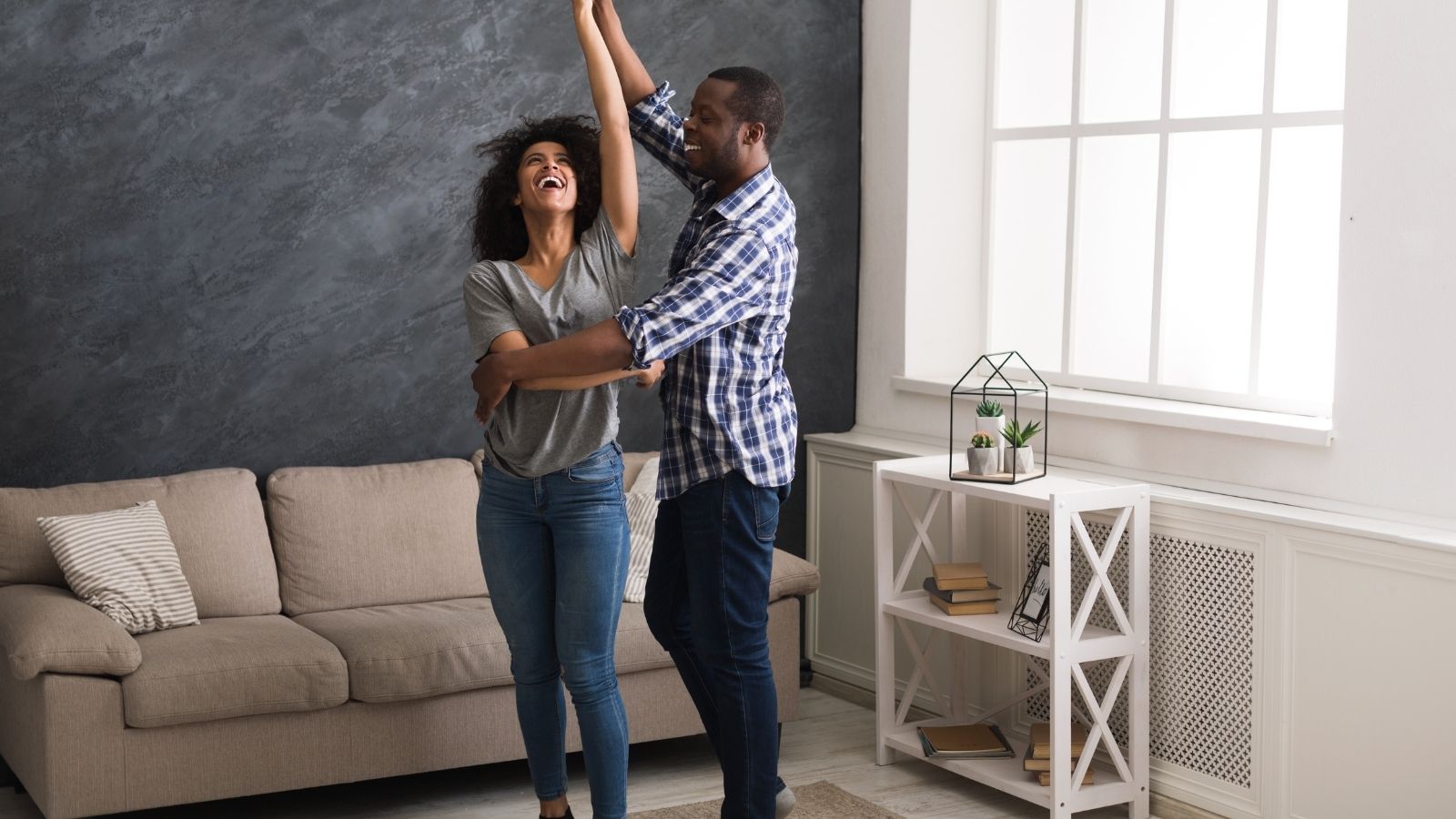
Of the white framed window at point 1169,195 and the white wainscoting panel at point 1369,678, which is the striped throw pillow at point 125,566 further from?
the white wainscoting panel at point 1369,678

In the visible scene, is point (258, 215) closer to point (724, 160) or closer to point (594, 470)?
point (594, 470)

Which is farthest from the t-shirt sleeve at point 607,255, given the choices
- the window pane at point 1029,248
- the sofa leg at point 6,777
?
the sofa leg at point 6,777

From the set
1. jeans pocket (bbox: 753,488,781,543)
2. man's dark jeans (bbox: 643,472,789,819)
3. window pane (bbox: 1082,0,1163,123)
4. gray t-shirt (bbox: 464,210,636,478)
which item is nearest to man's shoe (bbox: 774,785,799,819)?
man's dark jeans (bbox: 643,472,789,819)

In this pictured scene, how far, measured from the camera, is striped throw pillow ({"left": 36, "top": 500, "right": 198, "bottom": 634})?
140 inches

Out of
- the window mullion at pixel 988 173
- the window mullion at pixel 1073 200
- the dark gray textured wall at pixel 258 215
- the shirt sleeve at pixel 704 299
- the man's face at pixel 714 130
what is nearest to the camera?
the shirt sleeve at pixel 704 299

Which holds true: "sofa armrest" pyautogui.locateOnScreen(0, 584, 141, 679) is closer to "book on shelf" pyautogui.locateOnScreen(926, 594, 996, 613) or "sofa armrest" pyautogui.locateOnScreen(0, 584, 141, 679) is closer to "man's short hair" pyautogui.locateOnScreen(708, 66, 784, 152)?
"man's short hair" pyautogui.locateOnScreen(708, 66, 784, 152)

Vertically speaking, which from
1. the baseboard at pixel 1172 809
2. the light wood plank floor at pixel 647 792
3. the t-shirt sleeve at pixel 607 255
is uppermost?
the t-shirt sleeve at pixel 607 255

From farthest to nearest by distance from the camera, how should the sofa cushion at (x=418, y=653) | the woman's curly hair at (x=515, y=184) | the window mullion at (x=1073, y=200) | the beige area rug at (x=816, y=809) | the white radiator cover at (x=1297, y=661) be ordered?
the window mullion at (x=1073, y=200) → the beige area rug at (x=816, y=809) → the sofa cushion at (x=418, y=653) → the white radiator cover at (x=1297, y=661) → the woman's curly hair at (x=515, y=184)

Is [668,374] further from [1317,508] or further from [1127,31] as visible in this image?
[1127,31]

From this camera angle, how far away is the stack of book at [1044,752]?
12.0 feet

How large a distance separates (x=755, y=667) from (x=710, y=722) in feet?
0.81

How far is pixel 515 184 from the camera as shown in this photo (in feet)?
9.75

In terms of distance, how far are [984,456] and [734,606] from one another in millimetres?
1197

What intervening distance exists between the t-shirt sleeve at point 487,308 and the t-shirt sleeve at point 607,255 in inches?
7.2
